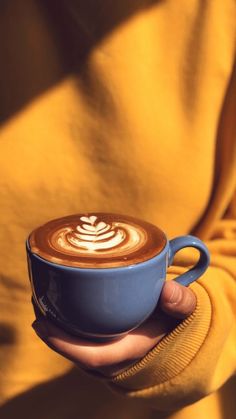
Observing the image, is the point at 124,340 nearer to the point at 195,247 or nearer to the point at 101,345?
the point at 101,345

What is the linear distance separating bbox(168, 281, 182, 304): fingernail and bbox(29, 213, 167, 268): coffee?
55mm

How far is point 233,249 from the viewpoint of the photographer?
2.46 feet

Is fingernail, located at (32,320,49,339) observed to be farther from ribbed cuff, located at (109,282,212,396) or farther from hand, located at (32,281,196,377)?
ribbed cuff, located at (109,282,212,396)

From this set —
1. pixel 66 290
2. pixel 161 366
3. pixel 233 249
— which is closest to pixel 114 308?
pixel 66 290

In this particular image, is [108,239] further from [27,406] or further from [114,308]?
[27,406]

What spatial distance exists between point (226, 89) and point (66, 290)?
0.36 metres

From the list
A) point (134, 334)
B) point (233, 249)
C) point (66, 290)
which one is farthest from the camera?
point (233, 249)

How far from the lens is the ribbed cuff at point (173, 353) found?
2.13ft

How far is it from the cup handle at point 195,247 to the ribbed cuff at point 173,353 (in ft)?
0.20

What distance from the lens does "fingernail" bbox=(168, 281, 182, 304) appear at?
0.58m

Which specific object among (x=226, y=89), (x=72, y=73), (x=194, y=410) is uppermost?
(x=72, y=73)

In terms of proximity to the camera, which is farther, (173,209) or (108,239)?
(173,209)

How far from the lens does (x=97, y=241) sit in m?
0.56

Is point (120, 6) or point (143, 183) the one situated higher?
point (120, 6)
